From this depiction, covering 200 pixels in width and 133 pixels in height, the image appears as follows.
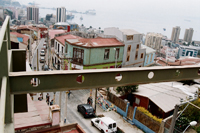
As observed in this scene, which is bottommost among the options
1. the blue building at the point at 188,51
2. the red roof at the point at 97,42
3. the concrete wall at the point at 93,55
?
the blue building at the point at 188,51

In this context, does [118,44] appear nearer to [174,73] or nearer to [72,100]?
[72,100]

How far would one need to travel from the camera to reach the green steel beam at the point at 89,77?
162 cm

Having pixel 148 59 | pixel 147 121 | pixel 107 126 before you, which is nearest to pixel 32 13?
pixel 148 59

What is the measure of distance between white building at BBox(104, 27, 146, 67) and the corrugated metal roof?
21.9ft

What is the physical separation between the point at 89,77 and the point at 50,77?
0.38 metres

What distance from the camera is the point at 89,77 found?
6.16 feet

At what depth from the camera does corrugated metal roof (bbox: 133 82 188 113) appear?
1369 cm

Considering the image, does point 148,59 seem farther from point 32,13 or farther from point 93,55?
point 32,13

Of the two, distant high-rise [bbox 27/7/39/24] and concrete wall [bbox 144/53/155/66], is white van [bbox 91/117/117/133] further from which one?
distant high-rise [bbox 27/7/39/24]

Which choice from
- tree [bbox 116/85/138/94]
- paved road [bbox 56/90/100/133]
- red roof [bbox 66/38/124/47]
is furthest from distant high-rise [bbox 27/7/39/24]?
tree [bbox 116/85/138/94]

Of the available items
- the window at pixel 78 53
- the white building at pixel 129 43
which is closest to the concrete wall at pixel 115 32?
the white building at pixel 129 43

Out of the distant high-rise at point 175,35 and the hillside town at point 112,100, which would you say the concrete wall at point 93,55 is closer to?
the hillside town at point 112,100

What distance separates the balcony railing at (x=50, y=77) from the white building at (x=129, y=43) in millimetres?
19804

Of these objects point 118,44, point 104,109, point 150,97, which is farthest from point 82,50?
point 150,97
